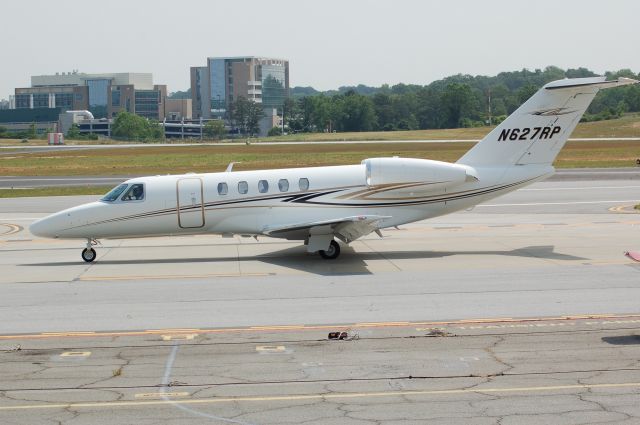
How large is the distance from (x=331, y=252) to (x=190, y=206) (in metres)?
4.50

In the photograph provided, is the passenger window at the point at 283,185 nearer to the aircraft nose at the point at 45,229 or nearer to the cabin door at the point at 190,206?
the cabin door at the point at 190,206

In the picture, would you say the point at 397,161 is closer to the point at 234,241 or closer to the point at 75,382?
the point at 234,241

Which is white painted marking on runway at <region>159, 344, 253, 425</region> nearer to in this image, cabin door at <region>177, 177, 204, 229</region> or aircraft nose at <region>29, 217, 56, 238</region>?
cabin door at <region>177, 177, 204, 229</region>

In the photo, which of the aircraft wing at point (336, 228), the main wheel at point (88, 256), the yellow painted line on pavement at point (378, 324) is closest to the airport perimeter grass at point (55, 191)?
the main wheel at point (88, 256)

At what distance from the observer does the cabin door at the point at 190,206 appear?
2655cm

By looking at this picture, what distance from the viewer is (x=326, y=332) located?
17.0m

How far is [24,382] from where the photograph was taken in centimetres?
1387

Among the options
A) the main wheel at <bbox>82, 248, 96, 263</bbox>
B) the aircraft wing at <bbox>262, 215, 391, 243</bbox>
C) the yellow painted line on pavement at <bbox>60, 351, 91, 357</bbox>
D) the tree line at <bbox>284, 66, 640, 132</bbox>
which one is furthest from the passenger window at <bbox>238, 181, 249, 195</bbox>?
the tree line at <bbox>284, 66, 640, 132</bbox>

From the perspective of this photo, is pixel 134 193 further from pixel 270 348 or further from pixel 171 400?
pixel 171 400

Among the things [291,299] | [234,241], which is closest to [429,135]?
[234,241]

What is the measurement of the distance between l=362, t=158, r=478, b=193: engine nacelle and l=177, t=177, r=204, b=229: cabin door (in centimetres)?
516

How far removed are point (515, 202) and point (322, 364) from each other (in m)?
29.1

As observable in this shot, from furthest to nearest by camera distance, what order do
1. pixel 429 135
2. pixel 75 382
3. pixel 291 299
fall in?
pixel 429 135
pixel 291 299
pixel 75 382

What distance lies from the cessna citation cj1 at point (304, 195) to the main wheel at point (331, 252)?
0.71 m
